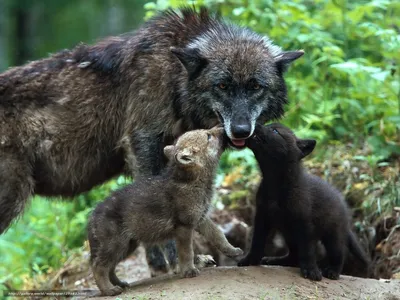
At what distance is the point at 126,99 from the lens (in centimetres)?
705

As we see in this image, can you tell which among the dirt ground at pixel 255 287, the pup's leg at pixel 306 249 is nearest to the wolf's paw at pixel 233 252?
the dirt ground at pixel 255 287

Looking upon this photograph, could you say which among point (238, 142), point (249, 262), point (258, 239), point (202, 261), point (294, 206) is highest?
point (238, 142)

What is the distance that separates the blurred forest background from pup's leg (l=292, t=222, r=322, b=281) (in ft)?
6.97

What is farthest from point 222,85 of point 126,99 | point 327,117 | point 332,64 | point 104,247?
point 327,117

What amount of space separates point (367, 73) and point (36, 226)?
516 cm

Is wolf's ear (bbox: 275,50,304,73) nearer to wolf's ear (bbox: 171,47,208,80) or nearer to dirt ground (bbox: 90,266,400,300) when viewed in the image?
wolf's ear (bbox: 171,47,208,80)

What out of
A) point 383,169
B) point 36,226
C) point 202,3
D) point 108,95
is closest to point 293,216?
point 108,95

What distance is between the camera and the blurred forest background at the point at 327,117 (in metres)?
8.36

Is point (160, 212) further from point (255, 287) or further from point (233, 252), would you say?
point (255, 287)

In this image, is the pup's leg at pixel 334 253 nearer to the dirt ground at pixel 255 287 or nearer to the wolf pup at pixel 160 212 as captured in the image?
the dirt ground at pixel 255 287

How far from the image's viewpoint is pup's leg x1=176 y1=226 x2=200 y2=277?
5758mm

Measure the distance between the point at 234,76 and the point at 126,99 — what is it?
1175 mm

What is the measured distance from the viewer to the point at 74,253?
353 inches

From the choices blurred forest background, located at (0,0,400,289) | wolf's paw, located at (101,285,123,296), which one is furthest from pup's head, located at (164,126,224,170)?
blurred forest background, located at (0,0,400,289)
